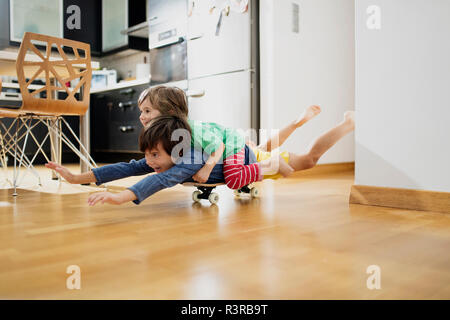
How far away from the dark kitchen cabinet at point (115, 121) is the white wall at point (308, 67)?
1524 millimetres

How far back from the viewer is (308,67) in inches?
122

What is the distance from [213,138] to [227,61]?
5.08ft

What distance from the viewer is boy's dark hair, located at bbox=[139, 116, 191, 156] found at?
137 centimetres

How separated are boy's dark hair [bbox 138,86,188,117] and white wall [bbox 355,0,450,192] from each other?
69 cm

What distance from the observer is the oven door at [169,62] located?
3217 mm

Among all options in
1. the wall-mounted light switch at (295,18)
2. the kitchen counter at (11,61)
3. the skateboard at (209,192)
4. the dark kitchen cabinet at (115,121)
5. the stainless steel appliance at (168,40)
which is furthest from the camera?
the dark kitchen cabinet at (115,121)

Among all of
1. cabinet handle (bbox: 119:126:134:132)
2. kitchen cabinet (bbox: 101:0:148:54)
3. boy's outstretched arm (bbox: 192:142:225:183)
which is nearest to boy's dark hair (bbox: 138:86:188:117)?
boy's outstretched arm (bbox: 192:142:225:183)

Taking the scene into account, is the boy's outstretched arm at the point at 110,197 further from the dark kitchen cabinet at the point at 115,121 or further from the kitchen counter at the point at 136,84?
the dark kitchen cabinet at the point at 115,121

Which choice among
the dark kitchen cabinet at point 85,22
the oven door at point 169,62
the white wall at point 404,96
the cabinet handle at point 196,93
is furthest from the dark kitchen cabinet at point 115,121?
the white wall at point 404,96

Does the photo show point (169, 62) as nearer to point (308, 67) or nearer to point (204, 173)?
point (308, 67)

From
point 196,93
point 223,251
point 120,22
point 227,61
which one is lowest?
point 223,251

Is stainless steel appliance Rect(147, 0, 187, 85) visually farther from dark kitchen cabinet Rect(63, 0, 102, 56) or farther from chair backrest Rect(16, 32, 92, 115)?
dark kitchen cabinet Rect(63, 0, 102, 56)

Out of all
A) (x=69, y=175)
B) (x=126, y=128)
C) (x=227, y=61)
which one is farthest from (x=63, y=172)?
(x=126, y=128)
